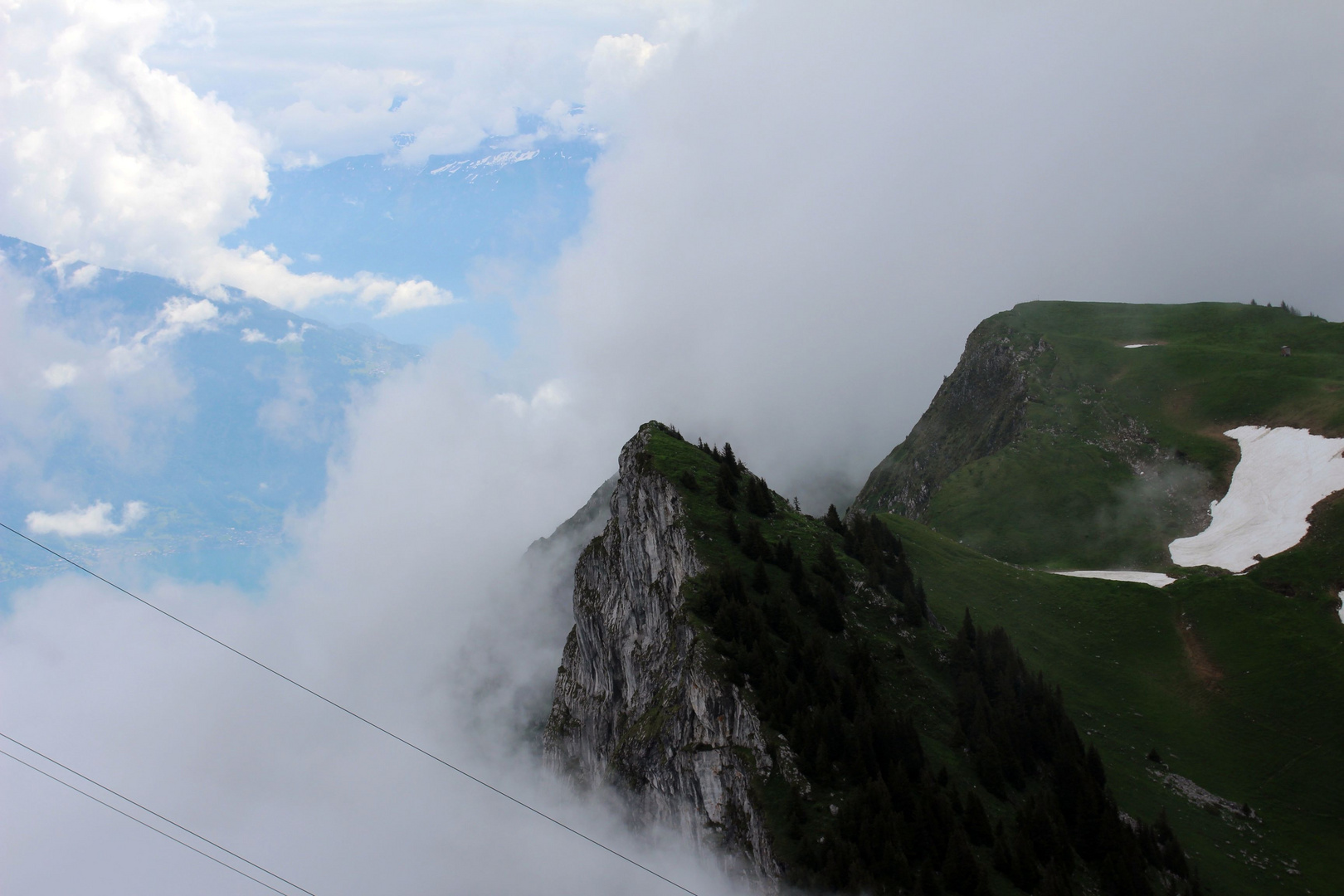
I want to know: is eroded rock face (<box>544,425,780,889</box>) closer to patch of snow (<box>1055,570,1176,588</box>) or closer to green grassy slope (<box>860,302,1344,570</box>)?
patch of snow (<box>1055,570,1176,588</box>)

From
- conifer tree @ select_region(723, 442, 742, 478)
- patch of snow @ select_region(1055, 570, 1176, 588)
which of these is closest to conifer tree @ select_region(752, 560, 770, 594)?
conifer tree @ select_region(723, 442, 742, 478)

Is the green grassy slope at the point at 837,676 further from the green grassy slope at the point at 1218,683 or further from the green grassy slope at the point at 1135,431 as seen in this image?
the green grassy slope at the point at 1135,431

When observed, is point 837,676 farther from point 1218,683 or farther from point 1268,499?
point 1268,499

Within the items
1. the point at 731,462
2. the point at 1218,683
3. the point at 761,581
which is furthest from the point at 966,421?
the point at 761,581

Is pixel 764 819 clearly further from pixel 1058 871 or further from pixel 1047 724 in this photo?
pixel 1047 724

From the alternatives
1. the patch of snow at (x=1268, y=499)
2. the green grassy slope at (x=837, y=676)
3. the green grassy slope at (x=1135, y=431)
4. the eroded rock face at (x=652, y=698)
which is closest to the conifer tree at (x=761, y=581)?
the green grassy slope at (x=837, y=676)
